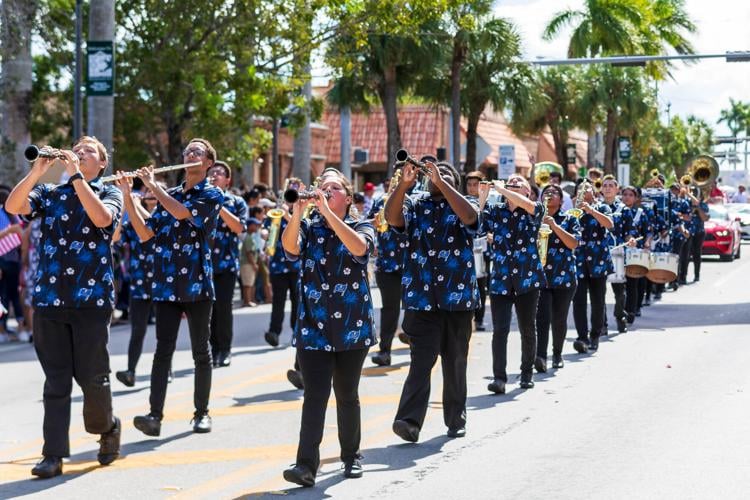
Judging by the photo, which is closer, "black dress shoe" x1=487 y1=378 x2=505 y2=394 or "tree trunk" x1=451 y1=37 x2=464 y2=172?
"black dress shoe" x1=487 y1=378 x2=505 y2=394

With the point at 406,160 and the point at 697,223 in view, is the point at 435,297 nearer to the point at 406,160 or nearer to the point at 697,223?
the point at 406,160

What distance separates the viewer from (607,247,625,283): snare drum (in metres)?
16.6

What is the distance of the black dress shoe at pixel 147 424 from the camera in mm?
9375

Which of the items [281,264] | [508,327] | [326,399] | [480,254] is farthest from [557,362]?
[326,399]

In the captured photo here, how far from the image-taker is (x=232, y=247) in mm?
12773

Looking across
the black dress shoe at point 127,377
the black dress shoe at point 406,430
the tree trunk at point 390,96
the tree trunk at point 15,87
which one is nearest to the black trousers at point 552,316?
the black dress shoe at point 127,377

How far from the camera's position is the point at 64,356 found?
27.0 ft

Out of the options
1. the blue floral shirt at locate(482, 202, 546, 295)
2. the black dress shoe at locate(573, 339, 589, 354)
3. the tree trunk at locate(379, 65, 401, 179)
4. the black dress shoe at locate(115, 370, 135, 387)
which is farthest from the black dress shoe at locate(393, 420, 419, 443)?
the tree trunk at locate(379, 65, 401, 179)

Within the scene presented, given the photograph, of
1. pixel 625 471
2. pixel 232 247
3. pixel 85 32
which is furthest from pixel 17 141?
pixel 625 471

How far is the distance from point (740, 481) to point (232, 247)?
19.9ft

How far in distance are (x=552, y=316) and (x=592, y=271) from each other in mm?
1659

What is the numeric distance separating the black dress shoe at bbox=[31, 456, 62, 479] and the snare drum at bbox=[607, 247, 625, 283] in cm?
960

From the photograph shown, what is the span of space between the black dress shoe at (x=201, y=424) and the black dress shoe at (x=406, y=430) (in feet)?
4.78

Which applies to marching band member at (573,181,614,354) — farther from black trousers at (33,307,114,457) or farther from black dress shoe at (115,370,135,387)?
black trousers at (33,307,114,457)
